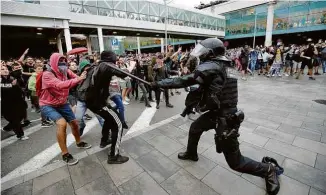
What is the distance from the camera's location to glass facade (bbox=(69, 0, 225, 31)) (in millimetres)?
17656

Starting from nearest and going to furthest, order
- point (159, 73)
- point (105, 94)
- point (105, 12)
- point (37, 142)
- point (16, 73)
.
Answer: point (105, 94), point (37, 142), point (16, 73), point (159, 73), point (105, 12)

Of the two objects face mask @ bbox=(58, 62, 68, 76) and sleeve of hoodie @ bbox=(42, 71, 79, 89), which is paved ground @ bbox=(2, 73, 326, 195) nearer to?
sleeve of hoodie @ bbox=(42, 71, 79, 89)

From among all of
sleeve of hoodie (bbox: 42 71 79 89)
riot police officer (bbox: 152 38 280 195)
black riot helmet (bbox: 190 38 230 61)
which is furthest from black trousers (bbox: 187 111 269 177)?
sleeve of hoodie (bbox: 42 71 79 89)

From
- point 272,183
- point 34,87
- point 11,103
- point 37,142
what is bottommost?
point 37,142

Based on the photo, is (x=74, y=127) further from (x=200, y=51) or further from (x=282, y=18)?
(x=282, y=18)

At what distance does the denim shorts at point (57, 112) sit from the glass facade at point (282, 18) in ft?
118

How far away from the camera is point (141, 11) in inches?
893

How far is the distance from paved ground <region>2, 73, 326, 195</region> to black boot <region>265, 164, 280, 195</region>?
0.14 meters

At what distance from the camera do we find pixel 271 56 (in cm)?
1209

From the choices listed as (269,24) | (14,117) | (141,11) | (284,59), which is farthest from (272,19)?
(14,117)

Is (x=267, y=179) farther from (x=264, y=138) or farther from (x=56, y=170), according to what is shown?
(x=56, y=170)

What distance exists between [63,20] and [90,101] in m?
15.6

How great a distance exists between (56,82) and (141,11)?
22671 millimetres

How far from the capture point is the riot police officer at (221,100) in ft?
6.82
